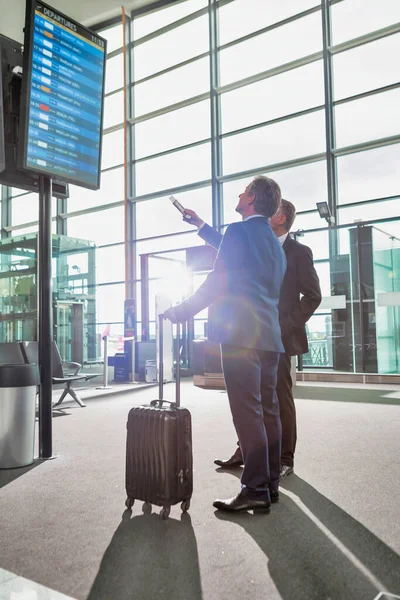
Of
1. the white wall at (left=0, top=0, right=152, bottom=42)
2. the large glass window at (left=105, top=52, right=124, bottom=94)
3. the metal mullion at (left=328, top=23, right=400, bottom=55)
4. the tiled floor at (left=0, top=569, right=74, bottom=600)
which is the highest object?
the white wall at (left=0, top=0, right=152, bottom=42)

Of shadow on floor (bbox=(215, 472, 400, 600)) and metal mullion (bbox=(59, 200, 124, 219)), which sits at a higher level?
metal mullion (bbox=(59, 200, 124, 219))

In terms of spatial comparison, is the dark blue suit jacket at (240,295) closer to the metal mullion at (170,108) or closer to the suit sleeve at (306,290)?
the suit sleeve at (306,290)

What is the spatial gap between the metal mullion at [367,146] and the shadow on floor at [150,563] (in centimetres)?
823

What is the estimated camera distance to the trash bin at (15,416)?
334 centimetres

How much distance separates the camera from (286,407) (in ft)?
10.0

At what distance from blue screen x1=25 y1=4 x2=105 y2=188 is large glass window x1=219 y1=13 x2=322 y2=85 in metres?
7.18

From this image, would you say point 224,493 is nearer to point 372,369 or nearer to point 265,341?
point 265,341

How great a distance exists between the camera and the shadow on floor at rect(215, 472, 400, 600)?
66.4 inches

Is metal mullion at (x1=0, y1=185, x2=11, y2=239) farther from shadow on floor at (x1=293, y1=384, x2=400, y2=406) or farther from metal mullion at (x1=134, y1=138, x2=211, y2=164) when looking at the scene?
shadow on floor at (x1=293, y1=384, x2=400, y2=406)

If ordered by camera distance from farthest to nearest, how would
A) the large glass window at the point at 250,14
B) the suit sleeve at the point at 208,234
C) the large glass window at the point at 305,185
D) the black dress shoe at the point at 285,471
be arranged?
the large glass window at the point at 250,14 → the large glass window at the point at 305,185 → the suit sleeve at the point at 208,234 → the black dress shoe at the point at 285,471

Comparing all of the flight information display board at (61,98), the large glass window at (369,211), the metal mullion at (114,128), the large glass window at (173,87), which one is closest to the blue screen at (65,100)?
the flight information display board at (61,98)

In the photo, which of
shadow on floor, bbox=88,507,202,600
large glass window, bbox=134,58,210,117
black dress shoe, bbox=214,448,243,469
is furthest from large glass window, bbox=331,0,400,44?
shadow on floor, bbox=88,507,202,600

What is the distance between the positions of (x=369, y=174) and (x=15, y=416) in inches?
301

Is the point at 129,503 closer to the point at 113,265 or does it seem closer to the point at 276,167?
the point at 276,167
